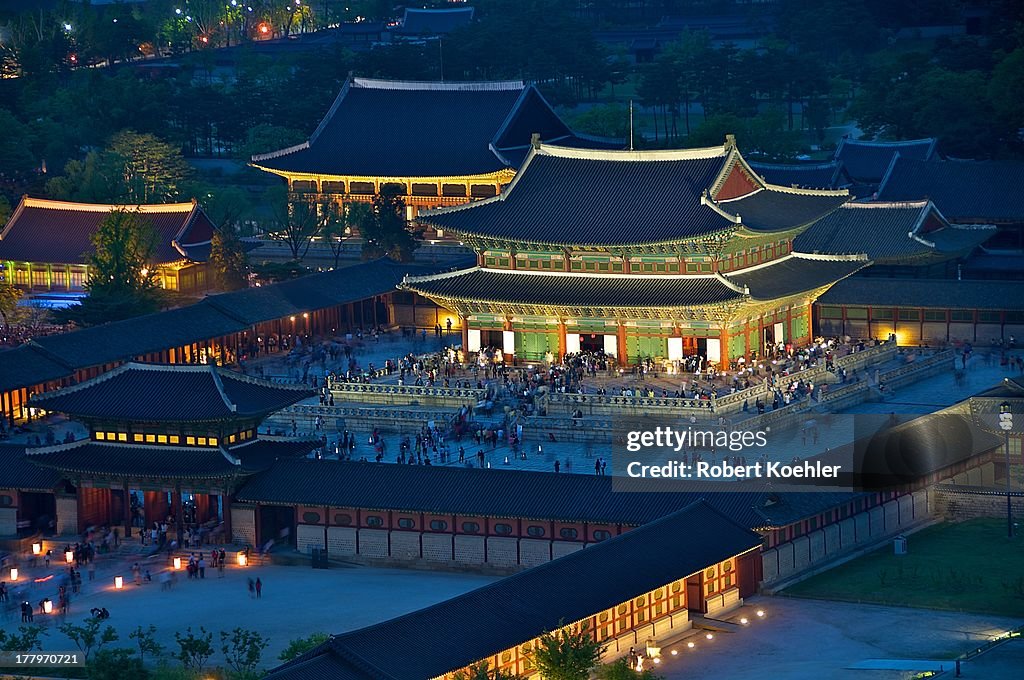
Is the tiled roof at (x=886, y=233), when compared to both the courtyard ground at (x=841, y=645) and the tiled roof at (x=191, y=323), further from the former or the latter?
the courtyard ground at (x=841, y=645)

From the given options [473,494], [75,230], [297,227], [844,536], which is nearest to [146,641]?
[473,494]

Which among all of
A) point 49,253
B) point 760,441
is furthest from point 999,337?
point 49,253

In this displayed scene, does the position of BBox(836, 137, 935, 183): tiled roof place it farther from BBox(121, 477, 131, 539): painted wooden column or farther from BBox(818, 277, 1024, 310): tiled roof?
BBox(121, 477, 131, 539): painted wooden column

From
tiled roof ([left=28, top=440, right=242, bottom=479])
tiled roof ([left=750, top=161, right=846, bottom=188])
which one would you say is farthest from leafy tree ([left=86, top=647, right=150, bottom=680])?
tiled roof ([left=750, top=161, right=846, bottom=188])

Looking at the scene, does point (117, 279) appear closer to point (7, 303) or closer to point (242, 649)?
point (7, 303)

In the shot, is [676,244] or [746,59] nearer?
[676,244]

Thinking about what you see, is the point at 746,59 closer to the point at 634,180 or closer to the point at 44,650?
the point at 634,180
